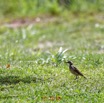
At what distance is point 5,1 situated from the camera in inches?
1085

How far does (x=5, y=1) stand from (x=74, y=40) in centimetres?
977

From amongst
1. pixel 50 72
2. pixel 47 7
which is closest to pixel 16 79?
pixel 50 72

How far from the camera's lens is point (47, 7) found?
83.3ft

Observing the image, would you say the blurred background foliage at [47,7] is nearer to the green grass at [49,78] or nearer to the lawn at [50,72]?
the lawn at [50,72]

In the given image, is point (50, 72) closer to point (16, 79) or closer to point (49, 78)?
point (49, 78)

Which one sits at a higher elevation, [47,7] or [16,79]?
[16,79]

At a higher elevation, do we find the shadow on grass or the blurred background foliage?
the shadow on grass

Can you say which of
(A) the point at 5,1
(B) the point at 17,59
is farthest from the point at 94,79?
(A) the point at 5,1

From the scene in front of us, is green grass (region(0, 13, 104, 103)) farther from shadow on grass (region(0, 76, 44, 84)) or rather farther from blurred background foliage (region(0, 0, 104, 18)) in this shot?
blurred background foliage (region(0, 0, 104, 18))

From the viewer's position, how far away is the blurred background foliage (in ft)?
82.2

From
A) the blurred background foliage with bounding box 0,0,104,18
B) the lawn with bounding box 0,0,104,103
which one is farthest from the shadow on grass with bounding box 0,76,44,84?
the blurred background foliage with bounding box 0,0,104,18


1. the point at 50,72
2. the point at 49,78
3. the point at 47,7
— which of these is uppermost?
the point at 49,78

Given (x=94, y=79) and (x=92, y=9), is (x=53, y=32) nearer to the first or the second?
(x=92, y=9)

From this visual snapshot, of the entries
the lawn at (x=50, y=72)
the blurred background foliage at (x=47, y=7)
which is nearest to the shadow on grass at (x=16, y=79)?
the lawn at (x=50, y=72)
